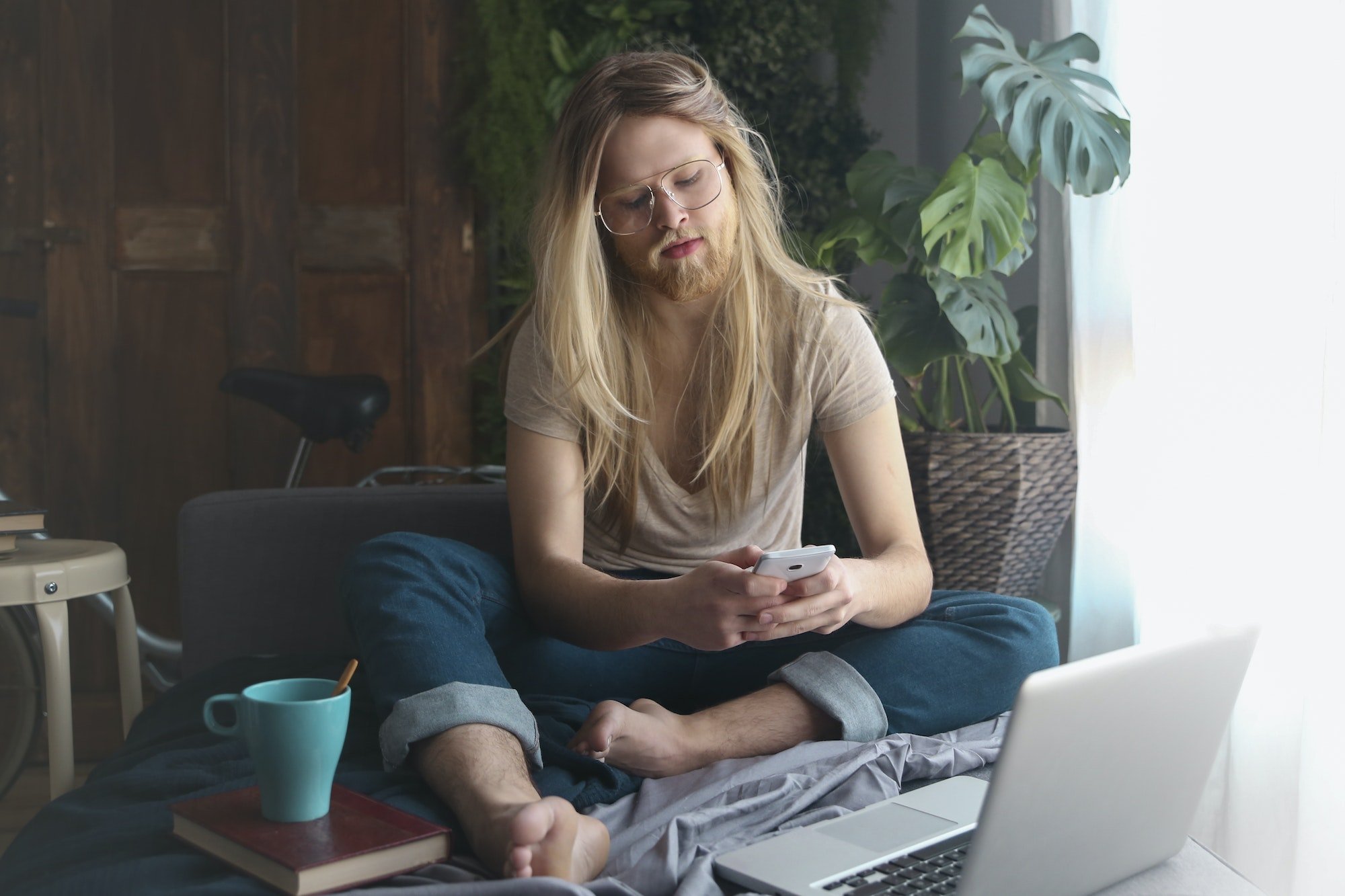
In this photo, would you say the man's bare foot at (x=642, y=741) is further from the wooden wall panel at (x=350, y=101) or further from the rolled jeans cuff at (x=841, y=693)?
the wooden wall panel at (x=350, y=101)

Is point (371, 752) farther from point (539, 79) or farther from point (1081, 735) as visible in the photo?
point (539, 79)

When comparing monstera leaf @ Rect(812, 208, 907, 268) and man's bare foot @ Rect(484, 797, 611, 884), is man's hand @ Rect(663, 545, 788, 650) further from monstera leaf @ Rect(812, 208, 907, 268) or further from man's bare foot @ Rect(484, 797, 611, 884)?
monstera leaf @ Rect(812, 208, 907, 268)

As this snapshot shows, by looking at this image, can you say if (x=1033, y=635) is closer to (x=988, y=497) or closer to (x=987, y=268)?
(x=988, y=497)

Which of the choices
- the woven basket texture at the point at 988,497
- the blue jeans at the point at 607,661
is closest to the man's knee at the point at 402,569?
the blue jeans at the point at 607,661

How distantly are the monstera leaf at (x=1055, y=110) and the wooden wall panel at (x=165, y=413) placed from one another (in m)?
1.79

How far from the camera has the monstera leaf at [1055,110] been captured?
1.91m

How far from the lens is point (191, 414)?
2754 millimetres

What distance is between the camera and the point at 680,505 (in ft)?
4.97

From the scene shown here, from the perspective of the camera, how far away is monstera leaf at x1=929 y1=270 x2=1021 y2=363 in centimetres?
201

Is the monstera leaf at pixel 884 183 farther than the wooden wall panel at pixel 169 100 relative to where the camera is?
No

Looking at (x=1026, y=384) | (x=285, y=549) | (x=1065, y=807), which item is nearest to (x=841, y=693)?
(x=1065, y=807)

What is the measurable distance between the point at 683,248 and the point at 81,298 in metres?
1.82

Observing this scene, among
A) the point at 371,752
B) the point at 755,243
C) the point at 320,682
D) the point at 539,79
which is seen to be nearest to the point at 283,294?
the point at 539,79

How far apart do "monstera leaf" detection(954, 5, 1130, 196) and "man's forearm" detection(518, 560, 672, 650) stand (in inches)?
43.5
